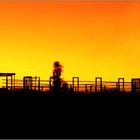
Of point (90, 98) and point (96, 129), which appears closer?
point (96, 129)

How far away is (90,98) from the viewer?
51.6 m

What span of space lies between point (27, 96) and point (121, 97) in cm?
550

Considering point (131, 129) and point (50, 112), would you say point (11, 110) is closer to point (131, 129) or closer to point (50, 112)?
point (50, 112)

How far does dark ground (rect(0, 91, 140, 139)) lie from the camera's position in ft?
152

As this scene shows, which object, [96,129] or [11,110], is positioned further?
[11,110]

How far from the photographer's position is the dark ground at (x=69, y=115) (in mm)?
46438

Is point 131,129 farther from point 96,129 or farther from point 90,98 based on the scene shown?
point 90,98

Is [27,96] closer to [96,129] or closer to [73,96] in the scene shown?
[73,96]

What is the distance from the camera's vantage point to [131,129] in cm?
4694

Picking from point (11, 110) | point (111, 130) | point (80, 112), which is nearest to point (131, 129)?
point (111, 130)

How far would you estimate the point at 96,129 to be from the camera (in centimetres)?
4728

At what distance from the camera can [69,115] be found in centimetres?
4984

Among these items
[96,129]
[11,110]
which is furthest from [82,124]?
[11,110]

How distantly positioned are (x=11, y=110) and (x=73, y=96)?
3.77m
